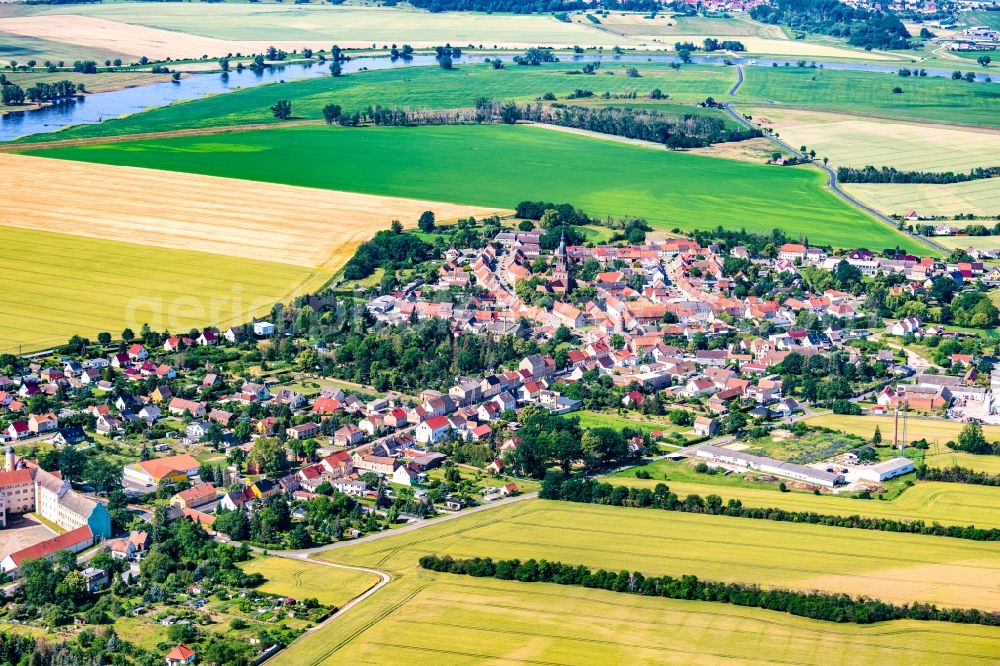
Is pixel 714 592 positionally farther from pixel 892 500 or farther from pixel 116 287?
pixel 116 287

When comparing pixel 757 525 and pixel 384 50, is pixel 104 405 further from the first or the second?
pixel 384 50

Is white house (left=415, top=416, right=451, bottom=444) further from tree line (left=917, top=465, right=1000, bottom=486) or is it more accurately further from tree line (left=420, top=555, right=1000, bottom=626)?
tree line (left=917, top=465, right=1000, bottom=486)

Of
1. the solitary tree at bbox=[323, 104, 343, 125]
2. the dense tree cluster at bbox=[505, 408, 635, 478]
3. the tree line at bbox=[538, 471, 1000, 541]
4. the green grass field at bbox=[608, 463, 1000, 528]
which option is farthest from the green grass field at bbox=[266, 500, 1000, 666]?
the solitary tree at bbox=[323, 104, 343, 125]

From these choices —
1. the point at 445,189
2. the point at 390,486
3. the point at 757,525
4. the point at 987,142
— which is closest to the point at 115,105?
the point at 445,189

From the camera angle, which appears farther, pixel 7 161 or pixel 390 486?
pixel 7 161

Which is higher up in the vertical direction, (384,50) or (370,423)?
(384,50)
